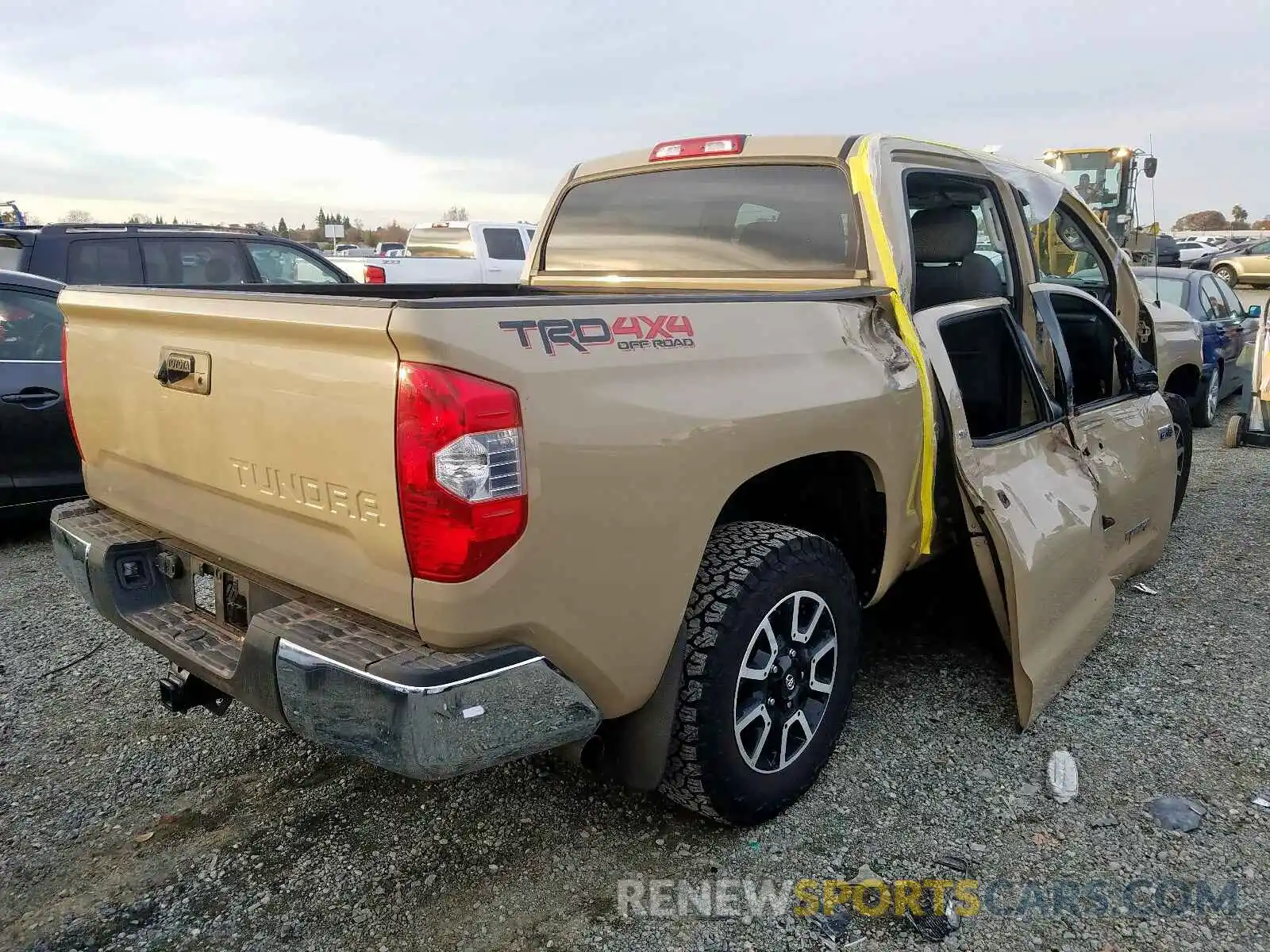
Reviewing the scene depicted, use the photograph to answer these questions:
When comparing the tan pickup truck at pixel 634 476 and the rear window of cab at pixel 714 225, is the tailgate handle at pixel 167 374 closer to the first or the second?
the tan pickup truck at pixel 634 476

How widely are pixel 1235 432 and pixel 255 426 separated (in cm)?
787

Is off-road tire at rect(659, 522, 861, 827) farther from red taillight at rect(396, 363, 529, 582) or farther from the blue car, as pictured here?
the blue car

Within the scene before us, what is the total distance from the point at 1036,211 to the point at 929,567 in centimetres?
163

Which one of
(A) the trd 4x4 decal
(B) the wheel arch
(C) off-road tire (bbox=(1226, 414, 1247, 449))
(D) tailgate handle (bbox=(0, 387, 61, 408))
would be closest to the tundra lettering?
(A) the trd 4x4 decal

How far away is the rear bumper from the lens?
74.2 inches

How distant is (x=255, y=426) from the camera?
87.4 inches

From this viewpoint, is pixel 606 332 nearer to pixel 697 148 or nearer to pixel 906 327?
pixel 906 327

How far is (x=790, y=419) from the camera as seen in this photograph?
8.30 feet

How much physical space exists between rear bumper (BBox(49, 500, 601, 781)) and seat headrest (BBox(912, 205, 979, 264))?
2377mm

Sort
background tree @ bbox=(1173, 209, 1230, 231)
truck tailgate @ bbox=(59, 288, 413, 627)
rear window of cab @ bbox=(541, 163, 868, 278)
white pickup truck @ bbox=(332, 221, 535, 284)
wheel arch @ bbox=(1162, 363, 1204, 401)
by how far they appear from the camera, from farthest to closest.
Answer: background tree @ bbox=(1173, 209, 1230, 231) < white pickup truck @ bbox=(332, 221, 535, 284) < wheel arch @ bbox=(1162, 363, 1204, 401) < rear window of cab @ bbox=(541, 163, 868, 278) < truck tailgate @ bbox=(59, 288, 413, 627)

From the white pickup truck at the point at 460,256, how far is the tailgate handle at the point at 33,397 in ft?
28.6

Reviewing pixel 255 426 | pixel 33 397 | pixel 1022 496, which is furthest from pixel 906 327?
pixel 33 397

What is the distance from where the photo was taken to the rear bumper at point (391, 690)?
1885mm

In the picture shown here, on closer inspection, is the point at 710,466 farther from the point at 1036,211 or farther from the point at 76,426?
the point at 1036,211
